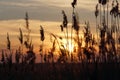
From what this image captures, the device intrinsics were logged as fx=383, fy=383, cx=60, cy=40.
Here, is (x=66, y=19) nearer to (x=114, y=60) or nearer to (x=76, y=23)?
(x=76, y=23)

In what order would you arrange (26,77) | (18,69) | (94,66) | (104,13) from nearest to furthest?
1. (94,66)
2. (26,77)
3. (104,13)
4. (18,69)

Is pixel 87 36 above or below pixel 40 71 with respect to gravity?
above

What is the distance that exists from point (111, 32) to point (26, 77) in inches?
85.5

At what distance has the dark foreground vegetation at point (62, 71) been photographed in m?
7.32

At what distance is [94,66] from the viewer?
7.75m

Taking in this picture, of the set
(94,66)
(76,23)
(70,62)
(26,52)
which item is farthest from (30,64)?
(94,66)

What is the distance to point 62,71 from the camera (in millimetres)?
8312

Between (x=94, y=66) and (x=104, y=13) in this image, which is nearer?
(x=94, y=66)

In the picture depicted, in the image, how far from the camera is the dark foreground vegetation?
7.32 meters

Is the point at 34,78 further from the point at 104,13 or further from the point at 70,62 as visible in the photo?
the point at 104,13

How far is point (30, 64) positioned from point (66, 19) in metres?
1.69

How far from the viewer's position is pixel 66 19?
8734 millimetres

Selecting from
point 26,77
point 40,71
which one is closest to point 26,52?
point 40,71

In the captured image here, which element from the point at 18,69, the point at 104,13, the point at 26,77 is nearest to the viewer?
the point at 26,77
